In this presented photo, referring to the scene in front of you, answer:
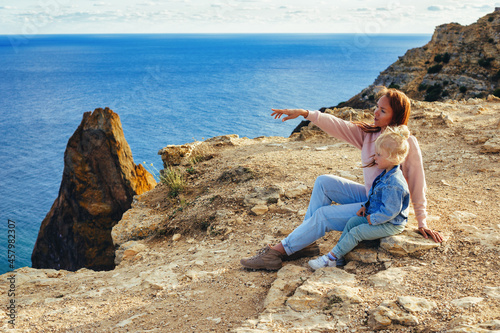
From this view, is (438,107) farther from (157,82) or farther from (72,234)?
(157,82)

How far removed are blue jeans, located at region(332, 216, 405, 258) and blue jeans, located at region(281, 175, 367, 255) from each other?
11 centimetres

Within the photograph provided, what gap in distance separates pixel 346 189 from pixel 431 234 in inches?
46.5

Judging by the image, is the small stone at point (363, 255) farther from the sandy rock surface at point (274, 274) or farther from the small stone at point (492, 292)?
the small stone at point (492, 292)

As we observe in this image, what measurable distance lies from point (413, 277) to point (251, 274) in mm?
2027

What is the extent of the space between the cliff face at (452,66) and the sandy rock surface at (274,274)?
80.0 ft

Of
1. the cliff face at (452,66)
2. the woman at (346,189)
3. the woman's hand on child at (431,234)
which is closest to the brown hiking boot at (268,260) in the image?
the woman at (346,189)

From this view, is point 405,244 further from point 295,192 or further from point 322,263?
point 295,192

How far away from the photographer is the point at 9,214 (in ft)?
107

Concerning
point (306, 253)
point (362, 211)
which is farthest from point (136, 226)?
point (362, 211)

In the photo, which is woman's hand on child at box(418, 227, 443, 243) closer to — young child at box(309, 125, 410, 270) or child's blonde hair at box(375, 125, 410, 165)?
young child at box(309, 125, 410, 270)

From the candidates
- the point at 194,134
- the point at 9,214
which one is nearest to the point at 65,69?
the point at 194,134

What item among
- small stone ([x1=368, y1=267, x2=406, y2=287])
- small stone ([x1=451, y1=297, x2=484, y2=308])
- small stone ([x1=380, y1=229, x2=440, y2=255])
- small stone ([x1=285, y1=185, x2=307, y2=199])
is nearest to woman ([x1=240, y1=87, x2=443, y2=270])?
small stone ([x1=380, y1=229, x2=440, y2=255])

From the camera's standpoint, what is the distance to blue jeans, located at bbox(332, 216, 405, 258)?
460 centimetres

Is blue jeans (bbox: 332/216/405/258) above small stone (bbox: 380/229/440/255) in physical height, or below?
above
